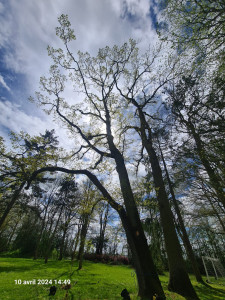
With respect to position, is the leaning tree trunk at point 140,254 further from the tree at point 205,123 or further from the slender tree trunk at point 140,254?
the tree at point 205,123

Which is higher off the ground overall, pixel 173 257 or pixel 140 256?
pixel 173 257

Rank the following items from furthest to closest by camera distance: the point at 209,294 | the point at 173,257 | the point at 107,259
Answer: the point at 107,259 → the point at 209,294 → the point at 173,257

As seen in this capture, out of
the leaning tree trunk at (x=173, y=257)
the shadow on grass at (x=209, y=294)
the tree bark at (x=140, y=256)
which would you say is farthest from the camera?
the shadow on grass at (x=209, y=294)

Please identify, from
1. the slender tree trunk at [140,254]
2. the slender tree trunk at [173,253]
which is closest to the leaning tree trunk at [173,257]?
the slender tree trunk at [173,253]

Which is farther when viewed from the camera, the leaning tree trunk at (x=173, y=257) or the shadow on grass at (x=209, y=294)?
the shadow on grass at (x=209, y=294)


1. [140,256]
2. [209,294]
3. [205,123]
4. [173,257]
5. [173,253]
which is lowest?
[209,294]

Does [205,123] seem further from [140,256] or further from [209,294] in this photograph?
[209,294]

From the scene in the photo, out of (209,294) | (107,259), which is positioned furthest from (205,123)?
(107,259)

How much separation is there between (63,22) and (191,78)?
7033 mm

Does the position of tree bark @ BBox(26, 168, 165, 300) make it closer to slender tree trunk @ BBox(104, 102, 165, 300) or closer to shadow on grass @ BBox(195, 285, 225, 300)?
slender tree trunk @ BBox(104, 102, 165, 300)

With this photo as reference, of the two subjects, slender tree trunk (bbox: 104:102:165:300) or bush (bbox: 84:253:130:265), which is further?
bush (bbox: 84:253:130:265)

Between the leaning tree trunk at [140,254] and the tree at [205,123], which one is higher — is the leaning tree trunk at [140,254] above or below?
below

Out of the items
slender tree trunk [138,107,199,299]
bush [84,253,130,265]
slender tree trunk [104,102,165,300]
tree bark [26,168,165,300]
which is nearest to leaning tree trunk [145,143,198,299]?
slender tree trunk [138,107,199,299]

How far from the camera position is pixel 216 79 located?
5.22m
